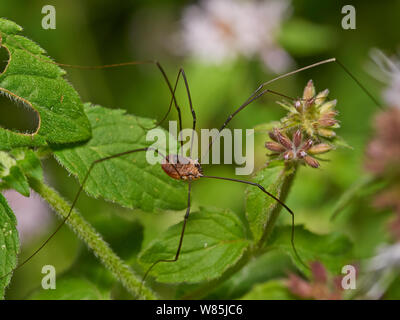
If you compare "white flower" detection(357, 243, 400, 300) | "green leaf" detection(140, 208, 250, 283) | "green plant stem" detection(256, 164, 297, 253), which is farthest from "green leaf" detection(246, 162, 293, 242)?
"white flower" detection(357, 243, 400, 300)

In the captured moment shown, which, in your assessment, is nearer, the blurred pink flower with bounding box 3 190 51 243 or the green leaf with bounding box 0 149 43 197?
the green leaf with bounding box 0 149 43 197

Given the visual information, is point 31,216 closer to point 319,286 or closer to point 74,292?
point 74,292

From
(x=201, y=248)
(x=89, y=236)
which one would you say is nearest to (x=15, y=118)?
(x=89, y=236)

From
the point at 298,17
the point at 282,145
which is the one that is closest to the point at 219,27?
the point at 298,17

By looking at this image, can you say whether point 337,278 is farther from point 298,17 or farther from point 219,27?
point 298,17

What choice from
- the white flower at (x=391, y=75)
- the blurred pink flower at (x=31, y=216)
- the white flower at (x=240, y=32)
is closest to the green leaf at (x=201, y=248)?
the white flower at (x=391, y=75)

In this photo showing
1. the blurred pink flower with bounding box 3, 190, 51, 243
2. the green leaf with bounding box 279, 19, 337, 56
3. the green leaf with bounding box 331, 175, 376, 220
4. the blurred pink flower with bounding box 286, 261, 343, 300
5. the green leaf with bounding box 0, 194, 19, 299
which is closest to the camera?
the green leaf with bounding box 0, 194, 19, 299

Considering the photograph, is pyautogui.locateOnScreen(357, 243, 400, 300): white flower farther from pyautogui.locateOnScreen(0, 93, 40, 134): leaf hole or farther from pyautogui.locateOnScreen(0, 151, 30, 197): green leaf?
pyautogui.locateOnScreen(0, 93, 40, 134): leaf hole
